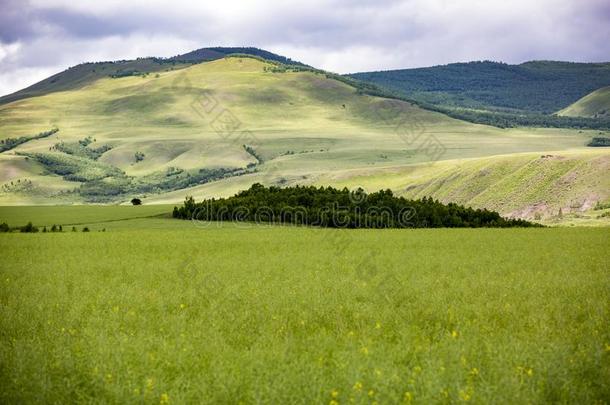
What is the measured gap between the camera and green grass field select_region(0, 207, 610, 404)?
1145cm

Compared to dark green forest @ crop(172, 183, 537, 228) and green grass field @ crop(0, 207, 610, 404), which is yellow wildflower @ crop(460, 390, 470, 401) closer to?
A: green grass field @ crop(0, 207, 610, 404)

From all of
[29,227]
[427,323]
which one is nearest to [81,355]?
[427,323]

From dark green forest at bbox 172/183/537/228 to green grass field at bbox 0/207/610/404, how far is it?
899 inches

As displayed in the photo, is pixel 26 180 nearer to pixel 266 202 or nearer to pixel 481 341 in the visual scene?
pixel 266 202

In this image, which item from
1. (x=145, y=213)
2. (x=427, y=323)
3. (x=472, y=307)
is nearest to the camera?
(x=427, y=323)

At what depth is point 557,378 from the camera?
1176 cm

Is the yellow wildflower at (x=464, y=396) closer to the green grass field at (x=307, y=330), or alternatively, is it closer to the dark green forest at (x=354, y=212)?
the green grass field at (x=307, y=330)

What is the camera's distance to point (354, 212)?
174ft

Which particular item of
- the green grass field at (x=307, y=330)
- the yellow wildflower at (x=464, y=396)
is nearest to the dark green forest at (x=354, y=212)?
the green grass field at (x=307, y=330)

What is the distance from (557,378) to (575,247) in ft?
75.3

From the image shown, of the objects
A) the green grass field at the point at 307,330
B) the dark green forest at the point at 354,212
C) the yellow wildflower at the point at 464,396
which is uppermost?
the dark green forest at the point at 354,212

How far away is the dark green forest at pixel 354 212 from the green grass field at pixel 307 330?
22845mm

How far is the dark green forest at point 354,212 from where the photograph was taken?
52.4m

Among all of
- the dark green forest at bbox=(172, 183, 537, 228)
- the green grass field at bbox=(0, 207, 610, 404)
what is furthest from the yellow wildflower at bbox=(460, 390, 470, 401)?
the dark green forest at bbox=(172, 183, 537, 228)
